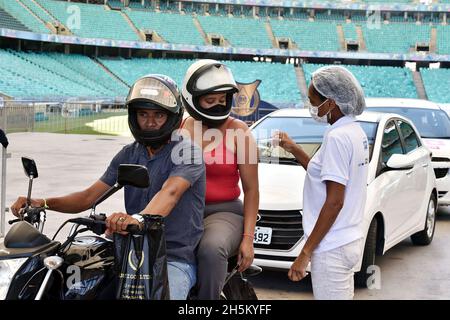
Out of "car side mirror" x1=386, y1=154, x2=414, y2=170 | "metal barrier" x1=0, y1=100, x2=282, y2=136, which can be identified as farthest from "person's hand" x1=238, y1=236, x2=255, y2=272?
"metal barrier" x1=0, y1=100, x2=282, y2=136

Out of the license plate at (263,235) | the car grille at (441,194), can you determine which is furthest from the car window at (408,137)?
the license plate at (263,235)

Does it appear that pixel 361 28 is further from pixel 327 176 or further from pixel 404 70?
pixel 327 176

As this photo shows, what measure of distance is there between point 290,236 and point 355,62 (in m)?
54.6

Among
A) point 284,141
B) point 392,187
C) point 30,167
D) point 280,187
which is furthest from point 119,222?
point 392,187

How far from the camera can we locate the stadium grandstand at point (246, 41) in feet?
154

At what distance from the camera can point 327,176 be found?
2965 millimetres

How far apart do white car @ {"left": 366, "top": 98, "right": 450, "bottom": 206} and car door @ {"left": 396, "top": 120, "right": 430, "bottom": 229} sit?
1336 mm

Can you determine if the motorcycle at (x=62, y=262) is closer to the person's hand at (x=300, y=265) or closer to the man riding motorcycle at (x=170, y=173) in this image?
the man riding motorcycle at (x=170, y=173)

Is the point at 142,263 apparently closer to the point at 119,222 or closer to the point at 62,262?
the point at 119,222

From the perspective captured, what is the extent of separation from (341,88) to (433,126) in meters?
7.09

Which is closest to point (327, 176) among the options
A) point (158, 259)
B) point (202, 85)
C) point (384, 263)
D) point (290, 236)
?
point (202, 85)

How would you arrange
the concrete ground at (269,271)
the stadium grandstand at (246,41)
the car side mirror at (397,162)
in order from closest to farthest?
the concrete ground at (269,271)
the car side mirror at (397,162)
the stadium grandstand at (246,41)

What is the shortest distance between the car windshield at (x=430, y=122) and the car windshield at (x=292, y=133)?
2.82 metres

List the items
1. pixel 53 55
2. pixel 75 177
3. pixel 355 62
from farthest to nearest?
1. pixel 355 62
2. pixel 53 55
3. pixel 75 177
